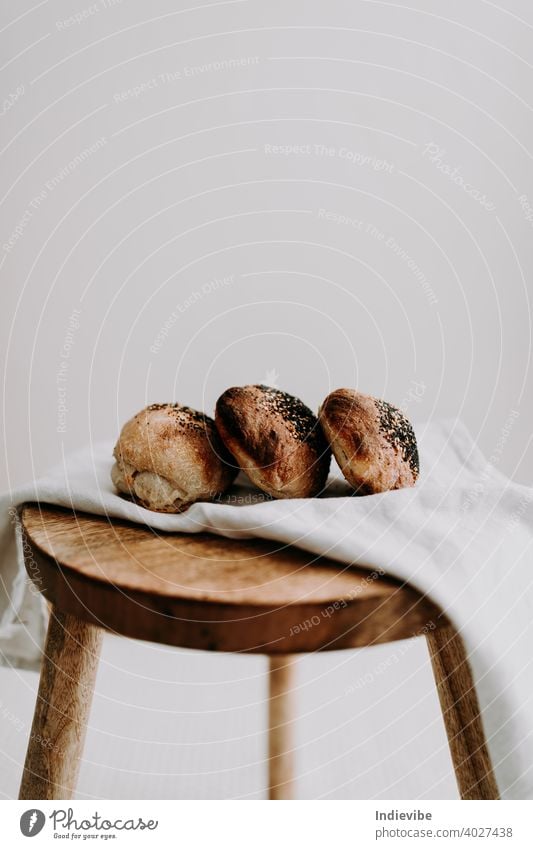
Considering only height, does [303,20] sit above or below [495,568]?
above

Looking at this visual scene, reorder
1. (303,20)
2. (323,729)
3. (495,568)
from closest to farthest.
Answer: (495,568) < (303,20) < (323,729)

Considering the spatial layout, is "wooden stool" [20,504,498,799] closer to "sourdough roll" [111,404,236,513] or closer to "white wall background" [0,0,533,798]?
"sourdough roll" [111,404,236,513]

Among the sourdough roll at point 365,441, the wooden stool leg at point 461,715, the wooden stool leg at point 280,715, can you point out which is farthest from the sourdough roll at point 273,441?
the wooden stool leg at point 280,715

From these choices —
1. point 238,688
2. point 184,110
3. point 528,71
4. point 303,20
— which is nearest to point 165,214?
point 184,110

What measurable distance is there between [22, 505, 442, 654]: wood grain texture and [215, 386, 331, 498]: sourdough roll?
47 mm

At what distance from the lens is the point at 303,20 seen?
53 centimetres

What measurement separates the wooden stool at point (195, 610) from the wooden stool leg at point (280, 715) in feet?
0.63

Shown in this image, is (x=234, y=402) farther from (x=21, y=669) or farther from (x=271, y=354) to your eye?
(x=21, y=669)

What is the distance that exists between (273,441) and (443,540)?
12cm

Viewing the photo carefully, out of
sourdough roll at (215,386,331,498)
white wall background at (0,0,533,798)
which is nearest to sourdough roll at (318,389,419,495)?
sourdough roll at (215,386,331,498)
